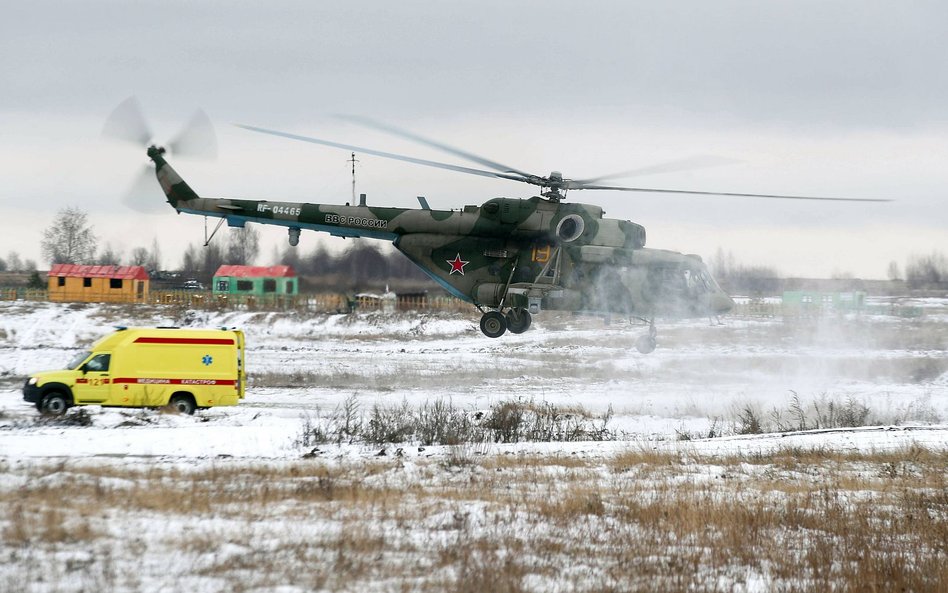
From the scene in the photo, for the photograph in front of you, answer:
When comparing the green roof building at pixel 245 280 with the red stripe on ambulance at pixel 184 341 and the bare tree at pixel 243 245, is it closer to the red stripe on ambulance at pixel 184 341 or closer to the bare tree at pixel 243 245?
the bare tree at pixel 243 245

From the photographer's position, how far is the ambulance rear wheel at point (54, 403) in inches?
894

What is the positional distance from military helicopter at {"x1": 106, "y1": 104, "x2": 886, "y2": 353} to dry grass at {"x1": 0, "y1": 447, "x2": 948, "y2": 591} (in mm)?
9658

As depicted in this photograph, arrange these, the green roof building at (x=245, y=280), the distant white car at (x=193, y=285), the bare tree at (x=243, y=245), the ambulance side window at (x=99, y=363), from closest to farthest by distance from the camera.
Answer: the ambulance side window at (x=99, y=363)
the bare tree at (x=243, y=245)
the green roof building at (x=245, y=280)
the distant white car at (x=193, y=285)

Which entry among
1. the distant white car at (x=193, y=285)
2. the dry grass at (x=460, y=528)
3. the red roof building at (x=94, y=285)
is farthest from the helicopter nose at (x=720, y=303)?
the red roof building at (x=94, y=285)

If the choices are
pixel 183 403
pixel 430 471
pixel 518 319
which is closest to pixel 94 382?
pixel 183 403

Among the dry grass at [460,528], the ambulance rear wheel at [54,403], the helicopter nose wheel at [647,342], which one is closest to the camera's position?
the dry grass at [460,528]

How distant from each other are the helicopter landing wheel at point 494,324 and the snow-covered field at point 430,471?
260cm

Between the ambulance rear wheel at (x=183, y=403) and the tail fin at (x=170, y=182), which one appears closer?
the ambulance rear wheel at (x=183, y=403)

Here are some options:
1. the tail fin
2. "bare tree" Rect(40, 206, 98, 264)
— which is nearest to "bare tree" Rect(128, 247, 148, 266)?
"bare tree" Rect(40, 206, 98, 264)

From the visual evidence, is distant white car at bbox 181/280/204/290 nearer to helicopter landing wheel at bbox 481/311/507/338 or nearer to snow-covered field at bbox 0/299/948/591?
snow-covered field at bbox 0/299/948/591

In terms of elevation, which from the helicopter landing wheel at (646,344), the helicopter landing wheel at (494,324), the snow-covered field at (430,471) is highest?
the helicopter landing wheel at (494,324)

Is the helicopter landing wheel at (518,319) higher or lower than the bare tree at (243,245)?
lower

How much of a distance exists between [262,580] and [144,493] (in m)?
3.92

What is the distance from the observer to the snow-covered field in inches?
361
